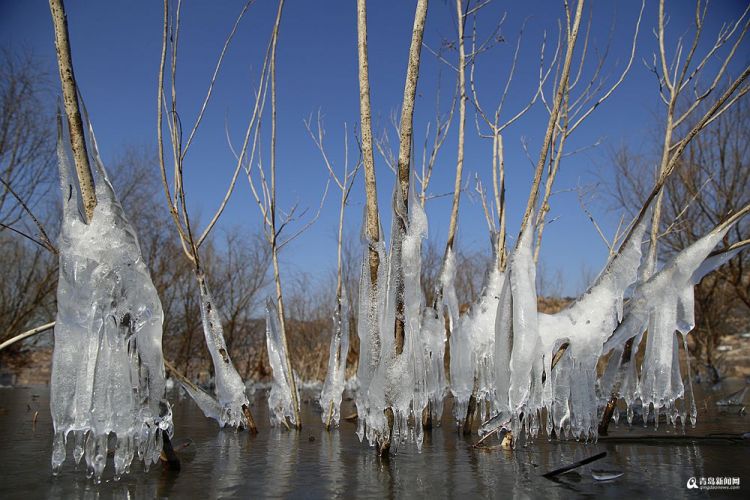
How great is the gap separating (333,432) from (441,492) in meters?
2.56

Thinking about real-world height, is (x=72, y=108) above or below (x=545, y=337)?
above

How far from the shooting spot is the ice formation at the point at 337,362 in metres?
4.48

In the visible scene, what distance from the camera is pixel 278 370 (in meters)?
5.01

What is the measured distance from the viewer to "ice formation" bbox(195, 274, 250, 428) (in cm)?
429

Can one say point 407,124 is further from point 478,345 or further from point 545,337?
point 478,345

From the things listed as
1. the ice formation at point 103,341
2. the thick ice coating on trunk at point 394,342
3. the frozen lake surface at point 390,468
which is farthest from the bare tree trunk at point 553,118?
the ice formation at point 103,341

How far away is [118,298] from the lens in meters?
2.56

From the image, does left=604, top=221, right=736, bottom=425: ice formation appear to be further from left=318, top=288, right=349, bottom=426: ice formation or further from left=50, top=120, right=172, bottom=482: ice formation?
left=50, top=120, right=172, bottom=482: ice formation

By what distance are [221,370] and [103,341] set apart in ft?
6.37

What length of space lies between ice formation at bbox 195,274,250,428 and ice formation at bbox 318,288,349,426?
0.71 m

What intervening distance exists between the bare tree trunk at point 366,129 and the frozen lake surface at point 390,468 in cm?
118

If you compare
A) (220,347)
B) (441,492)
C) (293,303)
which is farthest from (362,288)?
(293,303)

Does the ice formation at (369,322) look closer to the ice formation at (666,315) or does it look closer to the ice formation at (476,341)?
the ice formation at (476,341)

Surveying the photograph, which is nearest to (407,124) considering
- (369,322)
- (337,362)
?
(369,322)
